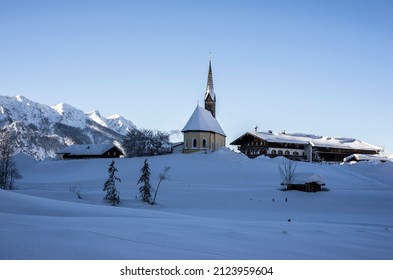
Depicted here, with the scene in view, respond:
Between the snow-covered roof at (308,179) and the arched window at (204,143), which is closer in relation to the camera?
the snow-covered roof at (308,179)

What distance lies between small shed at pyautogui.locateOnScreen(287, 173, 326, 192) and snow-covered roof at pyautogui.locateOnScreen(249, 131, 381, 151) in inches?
1570

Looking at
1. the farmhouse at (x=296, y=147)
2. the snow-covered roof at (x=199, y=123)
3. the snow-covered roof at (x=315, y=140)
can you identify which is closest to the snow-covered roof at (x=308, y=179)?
the snow-covered roof at (x=199, y=123)

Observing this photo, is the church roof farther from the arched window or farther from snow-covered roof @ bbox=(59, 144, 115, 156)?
snow-covered roof @ bbox=(59, 144, 115, 156)

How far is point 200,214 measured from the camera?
2966 centimetres

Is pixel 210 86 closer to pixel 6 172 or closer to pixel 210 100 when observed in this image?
pixel 210 100

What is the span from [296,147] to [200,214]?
64235 mm

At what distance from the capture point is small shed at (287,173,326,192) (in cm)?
4434

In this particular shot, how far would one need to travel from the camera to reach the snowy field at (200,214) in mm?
7027

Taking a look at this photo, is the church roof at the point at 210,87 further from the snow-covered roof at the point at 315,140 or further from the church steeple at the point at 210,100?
the snow-covered roof at the point at 315,140

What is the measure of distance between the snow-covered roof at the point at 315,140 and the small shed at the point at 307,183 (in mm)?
39885

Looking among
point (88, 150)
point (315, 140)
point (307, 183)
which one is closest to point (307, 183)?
point (307, 183)

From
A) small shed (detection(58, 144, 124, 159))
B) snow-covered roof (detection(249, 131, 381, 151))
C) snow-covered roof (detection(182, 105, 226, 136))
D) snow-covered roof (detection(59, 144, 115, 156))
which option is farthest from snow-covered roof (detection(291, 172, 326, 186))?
snow-covered roof (detection(59, 144, 115, 156))

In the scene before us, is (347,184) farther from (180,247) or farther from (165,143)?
(180,247)
